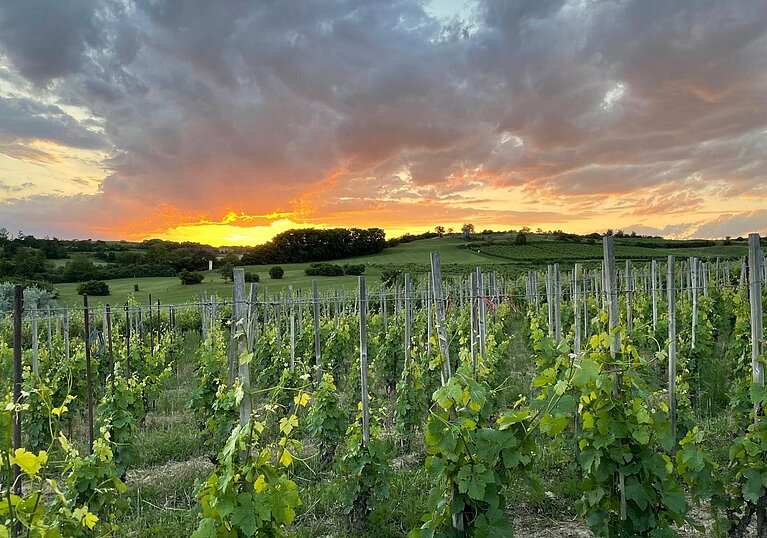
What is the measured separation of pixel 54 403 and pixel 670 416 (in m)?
9.22

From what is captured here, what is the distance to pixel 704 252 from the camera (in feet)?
159

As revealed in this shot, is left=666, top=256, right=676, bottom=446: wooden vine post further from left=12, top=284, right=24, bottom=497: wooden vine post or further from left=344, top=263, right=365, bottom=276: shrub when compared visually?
left=344, top=263, right=365, bottom=276: shrub

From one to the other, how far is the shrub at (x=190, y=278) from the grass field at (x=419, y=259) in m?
0.73

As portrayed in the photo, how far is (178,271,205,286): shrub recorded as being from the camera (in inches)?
1639

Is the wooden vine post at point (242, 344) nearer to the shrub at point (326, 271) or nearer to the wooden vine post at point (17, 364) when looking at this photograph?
the wooden vine post at point (17, 364)

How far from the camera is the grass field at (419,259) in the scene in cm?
3706

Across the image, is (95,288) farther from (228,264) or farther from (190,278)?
(228,264)

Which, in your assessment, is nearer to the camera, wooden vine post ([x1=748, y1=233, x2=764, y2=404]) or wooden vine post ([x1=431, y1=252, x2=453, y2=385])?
wooden vine post ([x1=431, y1=252, x2=453, y2=385])

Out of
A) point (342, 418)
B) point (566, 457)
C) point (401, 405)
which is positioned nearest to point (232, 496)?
point (342, 418)

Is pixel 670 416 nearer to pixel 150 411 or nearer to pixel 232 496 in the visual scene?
pixel 232 496

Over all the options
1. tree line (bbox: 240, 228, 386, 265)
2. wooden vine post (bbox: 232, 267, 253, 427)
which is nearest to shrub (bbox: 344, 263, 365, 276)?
tree line (bbox: 240, 228, 386, 265)

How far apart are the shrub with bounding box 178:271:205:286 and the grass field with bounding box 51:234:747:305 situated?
2.40 feet

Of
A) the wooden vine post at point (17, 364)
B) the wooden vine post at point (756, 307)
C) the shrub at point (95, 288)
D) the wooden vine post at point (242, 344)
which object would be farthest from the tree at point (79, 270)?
the wooden vine post at point (756, 307)

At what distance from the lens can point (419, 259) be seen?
51000 mm
